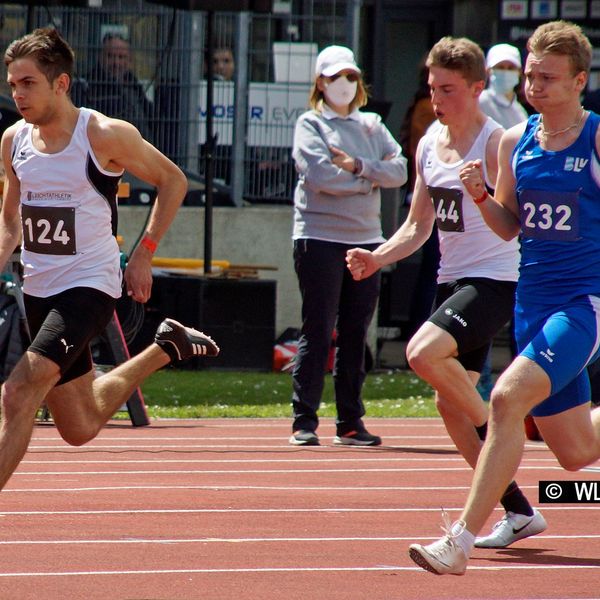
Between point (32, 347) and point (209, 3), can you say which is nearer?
point (32, 347)

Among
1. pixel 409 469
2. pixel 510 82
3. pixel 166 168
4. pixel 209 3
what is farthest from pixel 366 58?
pixel 166 168

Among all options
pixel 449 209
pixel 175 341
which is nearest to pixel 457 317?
pixel 449 209

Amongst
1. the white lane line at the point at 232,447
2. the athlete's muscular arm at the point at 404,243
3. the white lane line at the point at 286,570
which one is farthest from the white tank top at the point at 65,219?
the white lane line at the point at 232,447

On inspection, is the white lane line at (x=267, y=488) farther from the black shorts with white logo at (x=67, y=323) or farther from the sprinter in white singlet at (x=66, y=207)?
the black shorts with white logo at (x=67, y=323)

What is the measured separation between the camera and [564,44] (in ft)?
19.0

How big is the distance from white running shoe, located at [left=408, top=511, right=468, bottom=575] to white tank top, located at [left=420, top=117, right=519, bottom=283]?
201 cm

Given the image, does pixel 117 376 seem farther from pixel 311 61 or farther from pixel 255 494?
pixel 311 61

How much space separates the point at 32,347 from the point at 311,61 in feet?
30.5

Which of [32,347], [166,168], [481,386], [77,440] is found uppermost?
[166,168]

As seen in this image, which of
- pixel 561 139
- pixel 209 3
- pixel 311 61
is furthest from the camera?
pixel 311 61

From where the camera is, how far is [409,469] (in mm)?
8805

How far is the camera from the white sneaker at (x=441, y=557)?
5.20m

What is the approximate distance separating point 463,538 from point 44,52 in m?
2.80

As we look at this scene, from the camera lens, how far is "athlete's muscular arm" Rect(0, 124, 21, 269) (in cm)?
679
